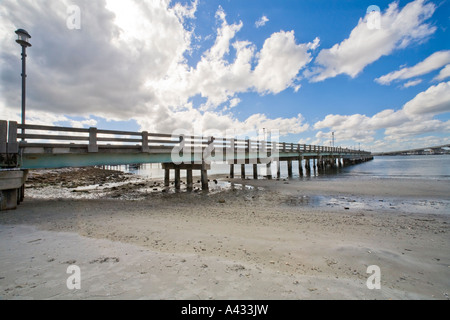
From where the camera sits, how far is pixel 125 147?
403 inches

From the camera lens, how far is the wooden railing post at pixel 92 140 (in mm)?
8867

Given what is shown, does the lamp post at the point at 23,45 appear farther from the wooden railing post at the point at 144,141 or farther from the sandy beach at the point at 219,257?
the sandy beach at the point at 219,257

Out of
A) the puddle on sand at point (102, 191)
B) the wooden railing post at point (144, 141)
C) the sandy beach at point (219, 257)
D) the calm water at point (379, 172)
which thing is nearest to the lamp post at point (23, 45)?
the wooden railing post at point (144, 141)

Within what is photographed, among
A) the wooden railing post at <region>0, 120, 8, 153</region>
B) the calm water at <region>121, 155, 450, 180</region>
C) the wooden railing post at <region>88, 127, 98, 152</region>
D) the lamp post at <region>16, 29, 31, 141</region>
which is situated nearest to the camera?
the wooden railing post at <region>0, 120, 8, 153</region>

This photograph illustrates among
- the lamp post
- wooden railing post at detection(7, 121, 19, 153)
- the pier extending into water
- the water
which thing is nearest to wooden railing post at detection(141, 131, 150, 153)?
the pier extending into water

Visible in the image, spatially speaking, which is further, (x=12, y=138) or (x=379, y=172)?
(x=379, y=172)

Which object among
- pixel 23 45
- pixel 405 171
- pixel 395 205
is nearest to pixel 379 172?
pixel 405 171

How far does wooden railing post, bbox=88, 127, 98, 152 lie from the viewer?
8.87 m

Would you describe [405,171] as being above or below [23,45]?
below

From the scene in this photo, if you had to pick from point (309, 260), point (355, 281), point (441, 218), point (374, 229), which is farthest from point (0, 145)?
point (441, 218)

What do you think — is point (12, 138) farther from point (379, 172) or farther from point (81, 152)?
point (379, 172)

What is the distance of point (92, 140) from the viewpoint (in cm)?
893

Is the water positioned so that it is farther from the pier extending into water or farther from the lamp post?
the lamp post
